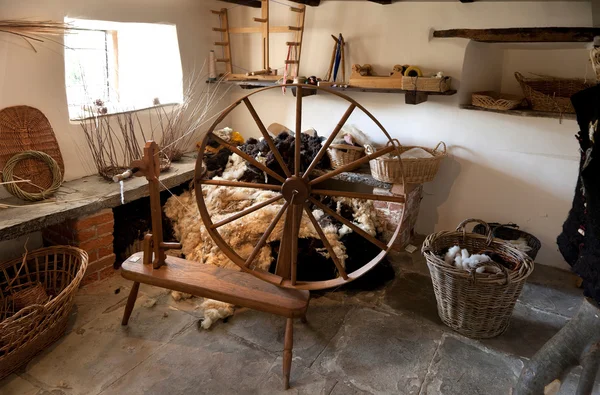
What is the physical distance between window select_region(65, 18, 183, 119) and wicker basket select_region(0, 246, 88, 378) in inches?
40.4

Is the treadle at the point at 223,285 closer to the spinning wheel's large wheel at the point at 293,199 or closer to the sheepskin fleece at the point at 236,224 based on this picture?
the spinning wheel's large wheel at the point at 293,199

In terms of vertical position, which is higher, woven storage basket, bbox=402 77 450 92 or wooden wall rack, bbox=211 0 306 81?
wooden wall rack, bbox=211 0 306 81

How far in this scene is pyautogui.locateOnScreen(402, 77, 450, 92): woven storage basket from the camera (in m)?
2.75

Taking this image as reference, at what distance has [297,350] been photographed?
2.07 meters

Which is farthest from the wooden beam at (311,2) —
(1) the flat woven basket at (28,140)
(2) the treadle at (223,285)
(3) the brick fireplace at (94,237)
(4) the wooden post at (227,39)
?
(2) the treadle at (223,285)

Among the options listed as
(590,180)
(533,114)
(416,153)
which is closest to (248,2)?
(416,153)

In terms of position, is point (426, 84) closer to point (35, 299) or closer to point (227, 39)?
point (227, 39)

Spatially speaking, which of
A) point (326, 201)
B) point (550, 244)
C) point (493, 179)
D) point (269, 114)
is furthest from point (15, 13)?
point (550, 244)

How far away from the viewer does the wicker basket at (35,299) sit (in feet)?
5.93

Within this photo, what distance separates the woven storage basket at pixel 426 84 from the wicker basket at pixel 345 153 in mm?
516

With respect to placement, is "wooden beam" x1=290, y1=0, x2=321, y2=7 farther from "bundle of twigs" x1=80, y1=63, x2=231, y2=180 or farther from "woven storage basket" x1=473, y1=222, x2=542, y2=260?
"woven storage basket" x1=473, y1=222, x2=542, y2=260

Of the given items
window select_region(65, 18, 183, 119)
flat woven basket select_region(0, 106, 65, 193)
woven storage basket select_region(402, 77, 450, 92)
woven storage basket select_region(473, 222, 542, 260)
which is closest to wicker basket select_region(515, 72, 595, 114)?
woven storage basket select_region(402, 77, 450, 92)

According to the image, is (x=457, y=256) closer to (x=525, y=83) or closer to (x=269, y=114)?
(x=525, y=83)

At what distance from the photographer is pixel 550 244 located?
9.60 ft
